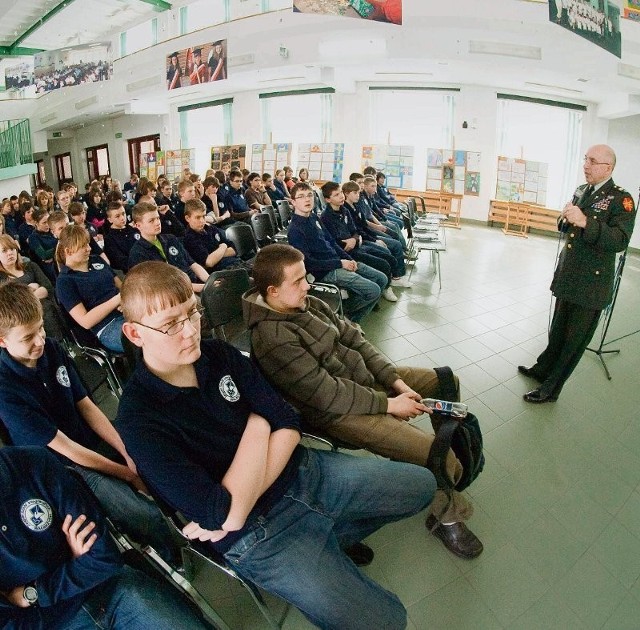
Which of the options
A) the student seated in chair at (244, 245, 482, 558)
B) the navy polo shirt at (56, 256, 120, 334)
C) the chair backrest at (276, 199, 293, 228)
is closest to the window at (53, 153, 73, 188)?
the chair backrest at (276, 199, 293, 228)

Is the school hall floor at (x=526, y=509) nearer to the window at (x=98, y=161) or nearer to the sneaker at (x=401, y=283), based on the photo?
the sneaker at (x=401, y=283)

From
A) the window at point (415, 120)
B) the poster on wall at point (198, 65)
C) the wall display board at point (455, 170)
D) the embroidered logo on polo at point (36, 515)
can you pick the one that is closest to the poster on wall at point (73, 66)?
the poster on wall at point (198, 65)

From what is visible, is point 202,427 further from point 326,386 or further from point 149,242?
point 149,242

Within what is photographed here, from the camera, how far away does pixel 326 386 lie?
61.5 inches

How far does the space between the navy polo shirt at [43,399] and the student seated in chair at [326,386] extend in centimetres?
71

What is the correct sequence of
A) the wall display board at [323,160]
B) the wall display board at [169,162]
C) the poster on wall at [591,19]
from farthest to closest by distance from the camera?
the wall display board at [169,162]
the wall display board at [323,160]
the poster on wall at [591,19]

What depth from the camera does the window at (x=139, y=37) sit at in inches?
357

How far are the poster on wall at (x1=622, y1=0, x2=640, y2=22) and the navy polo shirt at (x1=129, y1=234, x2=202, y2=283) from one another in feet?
17.4

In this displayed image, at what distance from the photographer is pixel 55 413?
1406mm

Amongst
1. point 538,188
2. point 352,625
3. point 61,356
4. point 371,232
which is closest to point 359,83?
point 538,188

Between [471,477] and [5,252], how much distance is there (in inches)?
119

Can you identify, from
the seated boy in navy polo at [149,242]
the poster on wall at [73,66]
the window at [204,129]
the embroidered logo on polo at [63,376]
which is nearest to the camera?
the embroidered logo on polo at [63,376]

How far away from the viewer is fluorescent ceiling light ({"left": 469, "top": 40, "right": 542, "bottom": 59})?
5.47m

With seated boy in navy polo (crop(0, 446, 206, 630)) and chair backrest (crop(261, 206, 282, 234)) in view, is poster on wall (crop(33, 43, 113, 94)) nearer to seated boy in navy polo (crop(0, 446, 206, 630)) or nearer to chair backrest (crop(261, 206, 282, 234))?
chair backrest (crop(261, 206, 282, 234))
